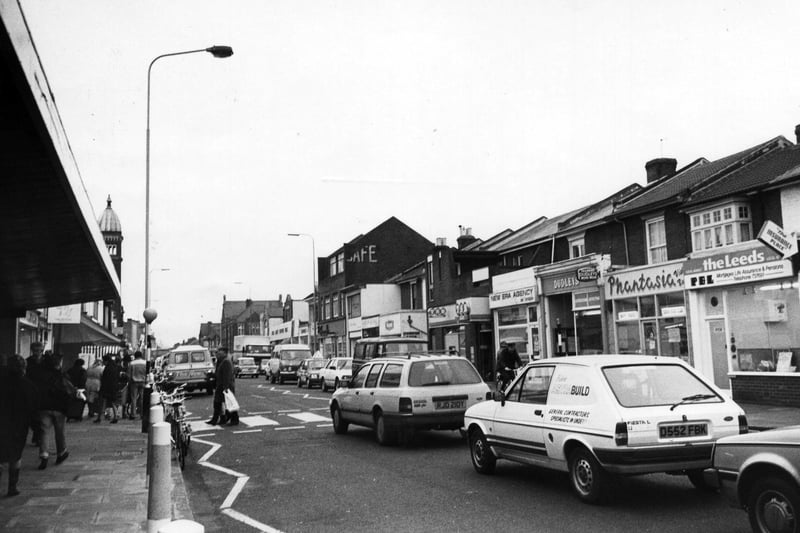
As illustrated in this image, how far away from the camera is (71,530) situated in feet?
22.2

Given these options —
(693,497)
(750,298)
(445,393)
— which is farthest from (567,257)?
(693,497)

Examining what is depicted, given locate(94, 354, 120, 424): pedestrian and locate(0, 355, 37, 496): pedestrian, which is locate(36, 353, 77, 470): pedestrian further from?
locate(94, 354, 120, 424): pedestrian

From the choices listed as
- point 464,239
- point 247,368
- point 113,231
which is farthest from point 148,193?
point 113,231

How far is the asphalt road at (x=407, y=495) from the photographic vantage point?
692cm

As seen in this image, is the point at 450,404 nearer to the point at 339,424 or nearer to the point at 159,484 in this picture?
the point at 339,424

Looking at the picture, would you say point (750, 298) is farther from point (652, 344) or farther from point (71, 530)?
point (71, 530)

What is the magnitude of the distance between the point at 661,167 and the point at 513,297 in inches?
319

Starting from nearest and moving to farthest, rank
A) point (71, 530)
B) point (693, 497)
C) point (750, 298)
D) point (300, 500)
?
point (71, 530) → point (693, 497) → point (300, 500) → point (750, 298)

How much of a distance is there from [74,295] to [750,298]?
57.1 feet

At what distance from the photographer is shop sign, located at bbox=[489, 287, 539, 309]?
2909 cm

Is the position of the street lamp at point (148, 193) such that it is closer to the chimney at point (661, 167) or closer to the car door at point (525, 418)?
the car door at point (525, 418)

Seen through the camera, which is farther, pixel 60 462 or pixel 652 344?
pixel 652 344

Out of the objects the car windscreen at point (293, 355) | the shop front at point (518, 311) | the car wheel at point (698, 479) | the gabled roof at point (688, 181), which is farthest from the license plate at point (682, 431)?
the car windscreen at point (293, 355)

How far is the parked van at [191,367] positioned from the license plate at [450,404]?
59.7 ft
